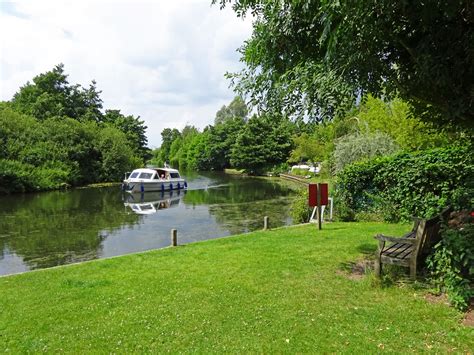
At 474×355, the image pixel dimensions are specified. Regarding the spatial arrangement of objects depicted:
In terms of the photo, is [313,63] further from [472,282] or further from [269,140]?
[269,140]

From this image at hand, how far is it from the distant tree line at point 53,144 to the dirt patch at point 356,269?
2799cm

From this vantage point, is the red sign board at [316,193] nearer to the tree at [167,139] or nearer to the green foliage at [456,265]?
the green foliage at [456,265]

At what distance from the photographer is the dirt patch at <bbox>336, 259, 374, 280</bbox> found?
6.01 metres

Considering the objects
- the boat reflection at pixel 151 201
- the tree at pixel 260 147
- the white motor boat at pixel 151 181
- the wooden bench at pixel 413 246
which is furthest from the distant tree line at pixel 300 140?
the white motor boat at pixel 151 181

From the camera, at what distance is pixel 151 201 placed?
82.7 ft

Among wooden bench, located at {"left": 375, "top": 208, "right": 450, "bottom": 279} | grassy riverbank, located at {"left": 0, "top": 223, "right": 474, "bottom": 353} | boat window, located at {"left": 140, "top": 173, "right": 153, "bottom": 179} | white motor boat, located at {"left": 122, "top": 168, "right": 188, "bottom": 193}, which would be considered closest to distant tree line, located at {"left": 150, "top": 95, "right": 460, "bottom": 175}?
wooden bench, located at {"left": 375, "top": 208, "right": 450, "bottom": 279}

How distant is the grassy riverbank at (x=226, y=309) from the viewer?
3.94 m

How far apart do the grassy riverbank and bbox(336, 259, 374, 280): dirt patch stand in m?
0.07

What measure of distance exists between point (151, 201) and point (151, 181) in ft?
16.5

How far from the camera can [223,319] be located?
4.55 metres

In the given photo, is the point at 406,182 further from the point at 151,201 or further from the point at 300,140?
the point at 300,140

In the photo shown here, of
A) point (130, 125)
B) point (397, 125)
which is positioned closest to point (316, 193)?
point (397, 125)

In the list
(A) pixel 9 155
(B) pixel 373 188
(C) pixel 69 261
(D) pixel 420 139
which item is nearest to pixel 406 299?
(B) pixel 373 188

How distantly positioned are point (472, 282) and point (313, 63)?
3753 millimetres
